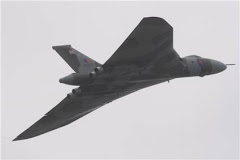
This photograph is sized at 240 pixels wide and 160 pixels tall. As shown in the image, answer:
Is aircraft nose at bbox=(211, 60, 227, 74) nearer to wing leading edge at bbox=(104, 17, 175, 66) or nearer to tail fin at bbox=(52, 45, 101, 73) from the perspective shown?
wing leading edge at bbox=(104, 17, 175, 66)

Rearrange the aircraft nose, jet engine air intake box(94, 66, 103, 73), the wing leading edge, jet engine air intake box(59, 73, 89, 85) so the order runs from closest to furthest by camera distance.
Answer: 1. the wing leading edge
2. jet engine air intake box(94, 66, 103, 73)
3. jet engine air intake box(59, 73, 89, 85)
4. the aircraft nose

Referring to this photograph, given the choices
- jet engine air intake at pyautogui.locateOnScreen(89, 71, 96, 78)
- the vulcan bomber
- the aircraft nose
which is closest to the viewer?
the vulcan bomber

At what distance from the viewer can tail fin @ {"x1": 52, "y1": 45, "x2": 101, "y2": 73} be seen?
35.1 metres

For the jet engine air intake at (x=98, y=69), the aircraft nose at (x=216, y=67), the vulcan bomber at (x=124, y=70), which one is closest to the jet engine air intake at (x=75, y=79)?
the vulcan bomber at (x=124, y=70)

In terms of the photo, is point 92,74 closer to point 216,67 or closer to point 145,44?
point 145,44

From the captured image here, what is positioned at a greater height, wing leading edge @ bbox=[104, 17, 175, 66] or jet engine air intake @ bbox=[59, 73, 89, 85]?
wing leading edge @ bbox=[104, 17, 175, 66]

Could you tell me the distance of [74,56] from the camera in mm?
35625

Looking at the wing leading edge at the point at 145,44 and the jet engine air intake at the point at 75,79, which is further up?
the wing leading edge at the point at 145,44

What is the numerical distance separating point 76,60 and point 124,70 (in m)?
3.94

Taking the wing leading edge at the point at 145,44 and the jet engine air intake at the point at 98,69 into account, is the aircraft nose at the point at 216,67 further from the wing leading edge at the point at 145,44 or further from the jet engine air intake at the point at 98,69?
the jet engine air intake at the point at 98,69

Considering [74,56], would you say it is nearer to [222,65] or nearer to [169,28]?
[169,28]

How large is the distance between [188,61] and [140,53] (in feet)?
16.9

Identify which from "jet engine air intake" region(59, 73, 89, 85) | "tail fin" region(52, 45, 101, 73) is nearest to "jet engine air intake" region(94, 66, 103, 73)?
"jet engine air intake" region(59, 73, 89, 85)

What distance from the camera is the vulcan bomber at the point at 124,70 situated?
→ 3131 cm
